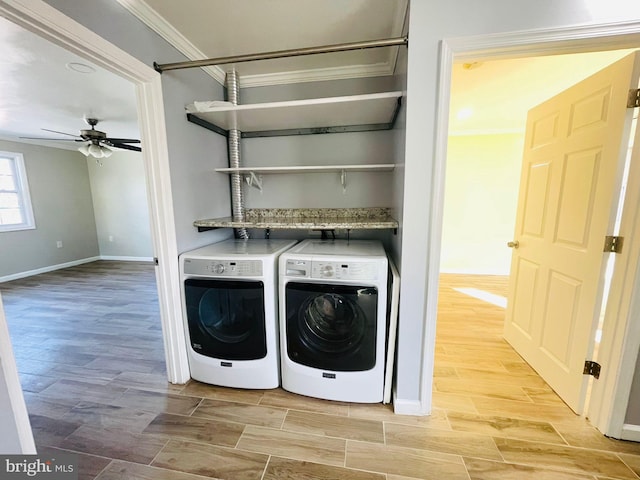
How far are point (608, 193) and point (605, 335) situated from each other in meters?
0.77

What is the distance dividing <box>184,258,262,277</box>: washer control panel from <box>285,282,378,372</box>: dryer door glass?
0.24m

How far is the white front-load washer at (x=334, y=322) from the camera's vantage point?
4.81 ft

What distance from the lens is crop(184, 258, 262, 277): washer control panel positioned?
157 cm

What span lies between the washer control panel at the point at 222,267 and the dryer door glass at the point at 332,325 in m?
0.24

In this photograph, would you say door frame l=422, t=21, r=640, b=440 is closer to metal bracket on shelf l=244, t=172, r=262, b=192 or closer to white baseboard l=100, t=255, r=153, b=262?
metal bracket on shelf l=244, t=172, r=262, b=192

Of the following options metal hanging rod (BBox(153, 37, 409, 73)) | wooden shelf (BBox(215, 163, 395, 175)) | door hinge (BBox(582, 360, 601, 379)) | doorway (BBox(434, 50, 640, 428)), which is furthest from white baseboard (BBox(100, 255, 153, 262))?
door hinge (BBox(582, 360, 601, 379))

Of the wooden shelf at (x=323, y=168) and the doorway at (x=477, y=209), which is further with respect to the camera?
the doorway at (x=477, y=209)

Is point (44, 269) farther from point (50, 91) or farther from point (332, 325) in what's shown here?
point (332, 325)

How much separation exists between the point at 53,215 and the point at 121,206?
105 centimetres

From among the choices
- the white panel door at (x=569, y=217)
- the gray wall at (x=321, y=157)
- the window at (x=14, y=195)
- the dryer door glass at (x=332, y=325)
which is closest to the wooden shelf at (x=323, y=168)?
the gray wall at (x=321, y=157)

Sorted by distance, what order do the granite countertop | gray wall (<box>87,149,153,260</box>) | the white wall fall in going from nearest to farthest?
Answer: the granite countertop → the white wall → gray wall (<box>87,149,153,260</box>)

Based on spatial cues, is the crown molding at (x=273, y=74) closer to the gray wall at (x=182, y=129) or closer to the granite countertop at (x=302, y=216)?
the gray wall at (x=182, y=129)

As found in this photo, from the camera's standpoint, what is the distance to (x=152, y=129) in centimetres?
152

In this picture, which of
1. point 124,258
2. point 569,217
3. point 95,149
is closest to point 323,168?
point 569,217
